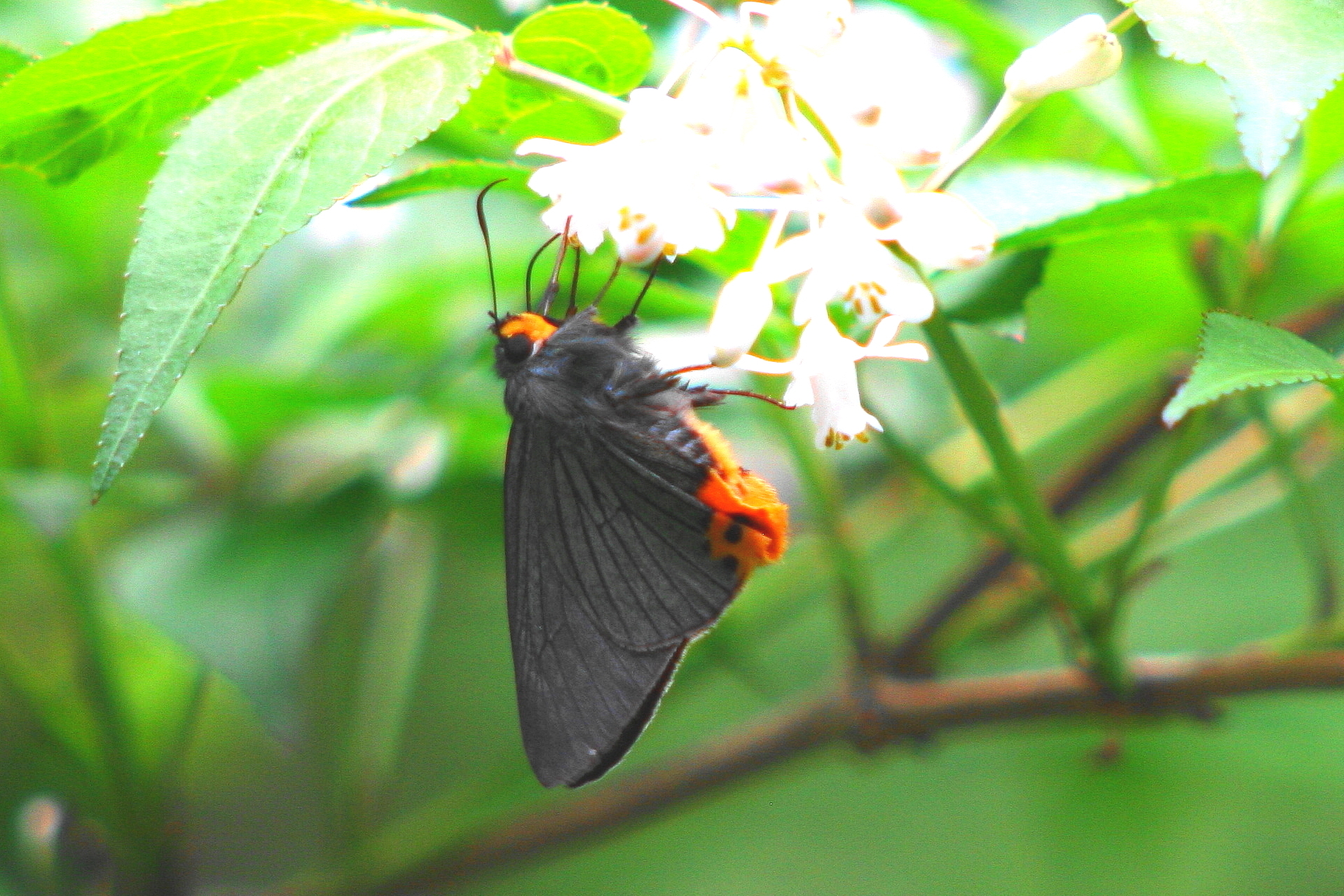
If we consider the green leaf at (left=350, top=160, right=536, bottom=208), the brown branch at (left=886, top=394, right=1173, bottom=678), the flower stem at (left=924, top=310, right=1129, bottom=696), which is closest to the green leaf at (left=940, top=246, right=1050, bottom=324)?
the flower stem at (left=924, top=310, right=1129, bottom=696)

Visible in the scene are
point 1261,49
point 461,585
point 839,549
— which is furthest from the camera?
point 461,585

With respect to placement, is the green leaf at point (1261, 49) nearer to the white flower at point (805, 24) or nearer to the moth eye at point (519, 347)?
the white flower at point (805, 24)

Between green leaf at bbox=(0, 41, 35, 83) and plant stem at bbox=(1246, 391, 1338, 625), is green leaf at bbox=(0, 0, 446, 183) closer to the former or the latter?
green leaf at bbox=(0, 41, 35, 83)

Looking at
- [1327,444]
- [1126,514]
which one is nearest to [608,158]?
[1126,514]

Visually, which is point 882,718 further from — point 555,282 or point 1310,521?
point 555,282

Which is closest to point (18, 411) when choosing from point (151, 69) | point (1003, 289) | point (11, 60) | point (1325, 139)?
point (11, 60)

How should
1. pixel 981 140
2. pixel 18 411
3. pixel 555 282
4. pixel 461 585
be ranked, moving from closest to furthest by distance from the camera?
pixel 981 140 → pixel 555 282 → pixel 18 411 → pixel 461 585

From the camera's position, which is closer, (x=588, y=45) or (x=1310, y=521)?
(x=588, y=45)

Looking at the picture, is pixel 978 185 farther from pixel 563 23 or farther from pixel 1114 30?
pixel 563 23
